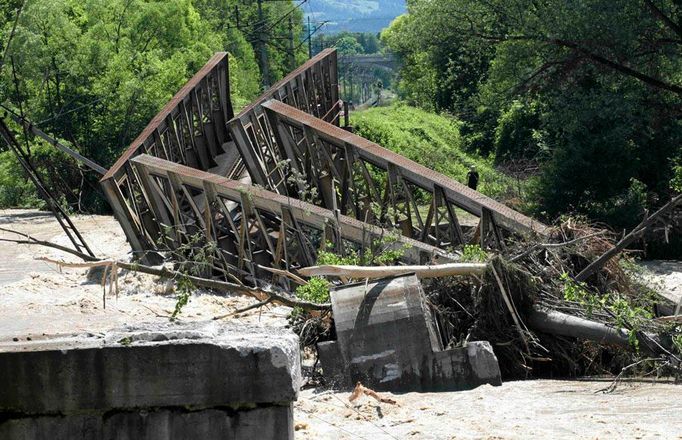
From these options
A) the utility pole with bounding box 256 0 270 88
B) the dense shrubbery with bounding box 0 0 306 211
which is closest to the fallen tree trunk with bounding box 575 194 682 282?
the dense shrubbery with bounding box 0 0 306 211

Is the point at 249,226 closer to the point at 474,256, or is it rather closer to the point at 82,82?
the point at 474,256

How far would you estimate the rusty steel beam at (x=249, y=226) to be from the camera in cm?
1562

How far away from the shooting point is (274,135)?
21172mm

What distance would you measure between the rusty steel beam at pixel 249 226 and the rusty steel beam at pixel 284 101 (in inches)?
30.9

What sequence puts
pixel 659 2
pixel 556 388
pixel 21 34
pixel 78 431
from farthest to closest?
1. pixel 21 34
2. pixel 659 2
3. pixel 556 388
4. pixel 78 431

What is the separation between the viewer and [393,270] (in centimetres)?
1217

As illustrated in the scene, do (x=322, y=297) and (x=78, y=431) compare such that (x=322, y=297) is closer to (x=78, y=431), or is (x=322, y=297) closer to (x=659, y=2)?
(x=78, y=431)

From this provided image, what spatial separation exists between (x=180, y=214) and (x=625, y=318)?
872 cm

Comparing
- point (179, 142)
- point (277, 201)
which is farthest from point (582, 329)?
point (179, 142)

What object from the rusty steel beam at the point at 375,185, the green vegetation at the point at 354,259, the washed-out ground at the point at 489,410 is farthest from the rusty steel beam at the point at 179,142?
the green vegetation at the point at 354,259

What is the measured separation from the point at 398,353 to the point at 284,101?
15.9 m

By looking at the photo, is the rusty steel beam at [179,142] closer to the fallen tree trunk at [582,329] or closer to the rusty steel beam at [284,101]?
the rusty steel beam at [284,101]

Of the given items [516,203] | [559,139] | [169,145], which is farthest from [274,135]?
[559,139]

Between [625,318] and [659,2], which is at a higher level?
[659,2]
